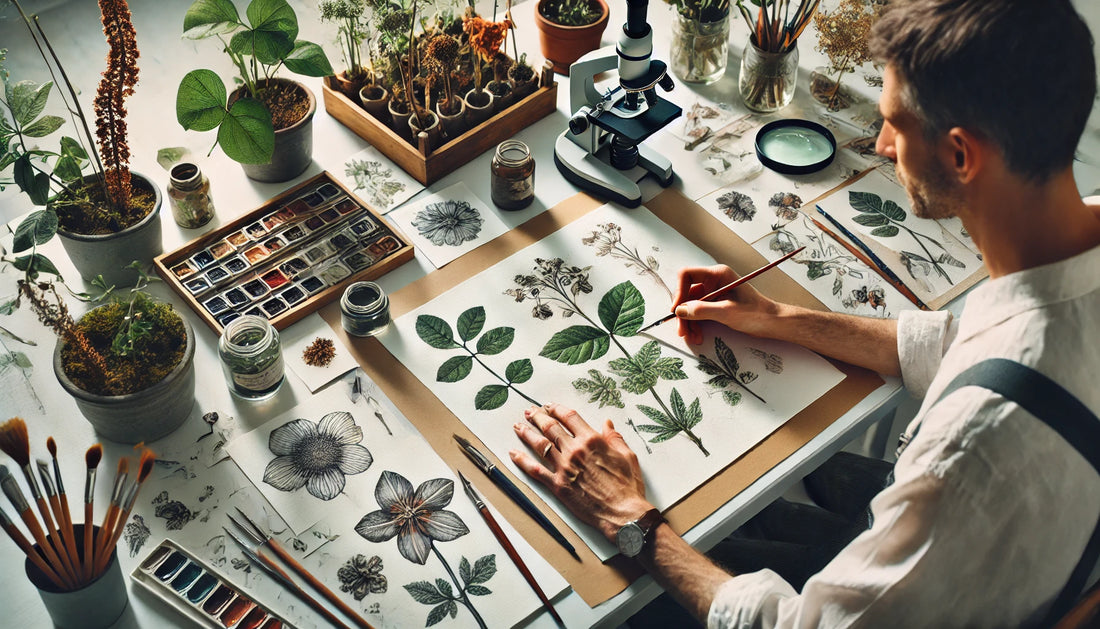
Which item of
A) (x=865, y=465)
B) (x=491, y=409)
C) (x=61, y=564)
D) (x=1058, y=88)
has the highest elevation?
(x=1058, y=88)

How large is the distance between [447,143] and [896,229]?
809 millimetres

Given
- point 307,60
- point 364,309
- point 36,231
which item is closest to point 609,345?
point 364,309

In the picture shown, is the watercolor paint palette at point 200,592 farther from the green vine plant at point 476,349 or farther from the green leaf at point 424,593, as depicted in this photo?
the green vine plant at point 476,349

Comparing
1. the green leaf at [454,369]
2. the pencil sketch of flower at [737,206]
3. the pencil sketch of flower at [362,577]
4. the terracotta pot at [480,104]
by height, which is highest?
the terracotta pot at [480,104]

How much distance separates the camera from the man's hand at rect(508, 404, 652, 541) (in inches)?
47.4

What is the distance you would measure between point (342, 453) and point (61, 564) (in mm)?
373

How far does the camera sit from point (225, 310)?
1.43 meters

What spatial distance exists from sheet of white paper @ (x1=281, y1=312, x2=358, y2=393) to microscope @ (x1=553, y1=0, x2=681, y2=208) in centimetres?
54

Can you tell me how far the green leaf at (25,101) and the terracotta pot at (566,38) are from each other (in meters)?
0.92

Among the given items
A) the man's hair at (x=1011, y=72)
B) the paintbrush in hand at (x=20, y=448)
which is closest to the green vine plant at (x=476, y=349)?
the paintbrush in hand at (x=20, y=448)

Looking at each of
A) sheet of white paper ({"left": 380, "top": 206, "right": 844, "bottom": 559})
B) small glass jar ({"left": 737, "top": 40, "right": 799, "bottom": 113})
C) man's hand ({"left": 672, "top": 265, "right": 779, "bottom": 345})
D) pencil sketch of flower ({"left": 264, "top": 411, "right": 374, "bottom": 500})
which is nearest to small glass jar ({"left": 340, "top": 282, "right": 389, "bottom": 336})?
sheet of white paper ({"left": 380, "top": 206, "right": 844, "bottom": 559})

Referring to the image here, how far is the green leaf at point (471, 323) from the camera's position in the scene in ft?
4.70

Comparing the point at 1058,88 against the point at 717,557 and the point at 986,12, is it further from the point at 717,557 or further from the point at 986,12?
the point at 717,557

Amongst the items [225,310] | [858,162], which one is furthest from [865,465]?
[225,310]
